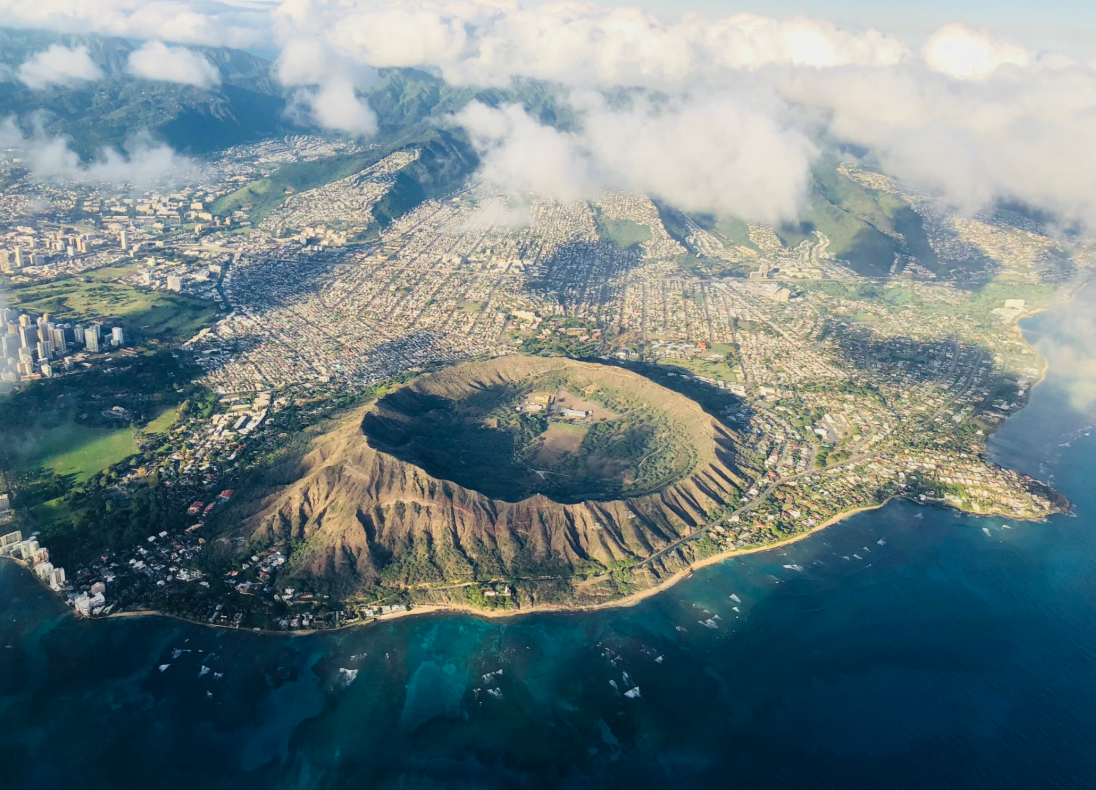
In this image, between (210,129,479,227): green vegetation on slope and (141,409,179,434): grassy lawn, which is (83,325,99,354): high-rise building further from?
(210,129,479,227): green vegetation on slope

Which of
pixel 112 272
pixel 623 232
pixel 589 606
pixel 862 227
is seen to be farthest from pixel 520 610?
pixel 862 227

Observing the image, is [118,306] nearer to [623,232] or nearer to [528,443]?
[528,443]

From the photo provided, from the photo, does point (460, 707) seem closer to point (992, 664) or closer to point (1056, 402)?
point (992, 664)

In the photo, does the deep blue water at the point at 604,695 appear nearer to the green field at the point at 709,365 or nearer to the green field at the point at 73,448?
the green field at the point at 73,448

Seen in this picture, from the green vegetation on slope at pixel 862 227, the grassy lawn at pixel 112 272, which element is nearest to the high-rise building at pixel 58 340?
the grassy lawn at pixel 112 272

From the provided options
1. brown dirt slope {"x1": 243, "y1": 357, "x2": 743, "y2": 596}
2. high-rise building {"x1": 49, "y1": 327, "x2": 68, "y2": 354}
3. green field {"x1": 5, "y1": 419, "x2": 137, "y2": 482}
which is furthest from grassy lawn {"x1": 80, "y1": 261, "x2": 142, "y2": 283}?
brown dirt slope {"x1": 243, "y1": 357, "x2": 743, "y2": 596}

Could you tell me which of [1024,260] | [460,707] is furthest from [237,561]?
[1024,260]
